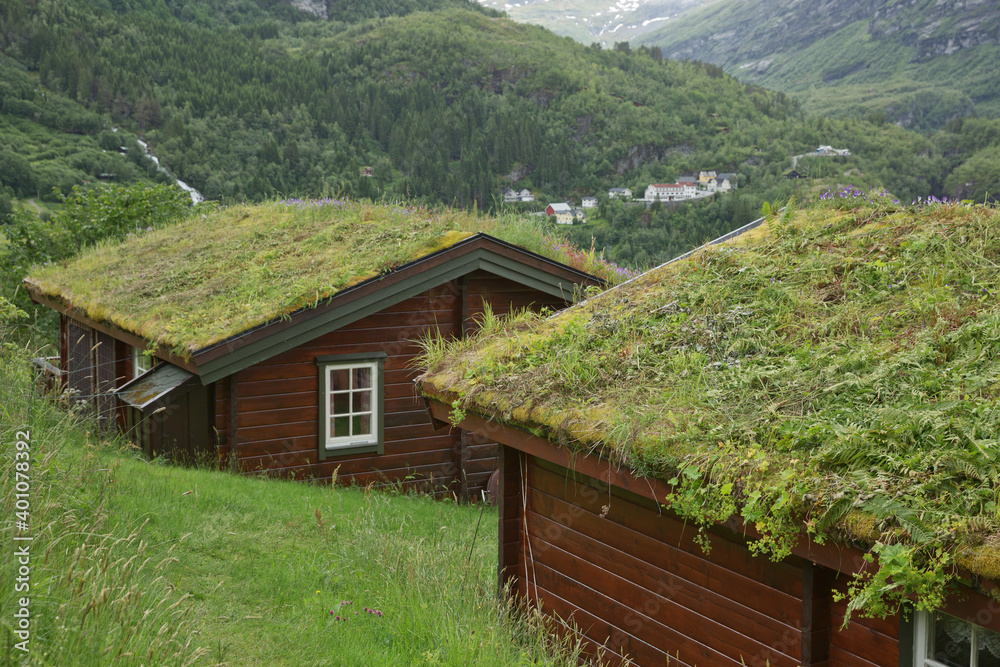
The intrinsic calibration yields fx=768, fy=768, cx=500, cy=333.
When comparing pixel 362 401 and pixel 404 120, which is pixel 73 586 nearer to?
pixel 362 401

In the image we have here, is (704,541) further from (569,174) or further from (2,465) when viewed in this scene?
(569,174)

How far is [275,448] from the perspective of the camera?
1088 cm

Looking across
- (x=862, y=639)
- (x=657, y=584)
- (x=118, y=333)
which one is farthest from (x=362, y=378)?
(x=862, y=639)

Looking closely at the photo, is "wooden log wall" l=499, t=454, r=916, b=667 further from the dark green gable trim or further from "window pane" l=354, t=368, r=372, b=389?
"window pane" l=354, t=368, r=372, b=389

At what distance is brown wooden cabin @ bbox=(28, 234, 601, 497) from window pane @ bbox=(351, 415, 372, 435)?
15 mm

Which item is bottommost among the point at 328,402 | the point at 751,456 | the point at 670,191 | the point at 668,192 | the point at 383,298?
the point at 328,402

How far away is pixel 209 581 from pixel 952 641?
468 centimetres

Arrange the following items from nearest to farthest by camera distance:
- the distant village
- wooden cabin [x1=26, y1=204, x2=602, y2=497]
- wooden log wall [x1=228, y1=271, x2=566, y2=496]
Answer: wooden cabin [x1=26, y1=204, x2=602, y2=497]
wooden log wall [x1=228, y1=271, x2=566, y2=496]
the distant village

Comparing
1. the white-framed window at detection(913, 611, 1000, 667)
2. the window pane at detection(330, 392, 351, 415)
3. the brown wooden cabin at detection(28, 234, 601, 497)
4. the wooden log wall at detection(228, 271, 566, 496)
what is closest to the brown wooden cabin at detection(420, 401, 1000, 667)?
the white-framed window at detection(913, 611, 1000, 667)

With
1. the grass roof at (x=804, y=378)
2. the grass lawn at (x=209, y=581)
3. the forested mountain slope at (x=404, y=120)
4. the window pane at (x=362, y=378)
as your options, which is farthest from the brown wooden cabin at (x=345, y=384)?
the forested mountain slope at (x=404, y=120)

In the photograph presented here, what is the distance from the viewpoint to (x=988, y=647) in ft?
11.2

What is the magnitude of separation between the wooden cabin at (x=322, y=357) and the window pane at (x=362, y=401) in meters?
0.02

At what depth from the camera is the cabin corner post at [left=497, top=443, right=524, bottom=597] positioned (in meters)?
6.33

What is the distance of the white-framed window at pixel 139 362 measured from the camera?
1250 cm
